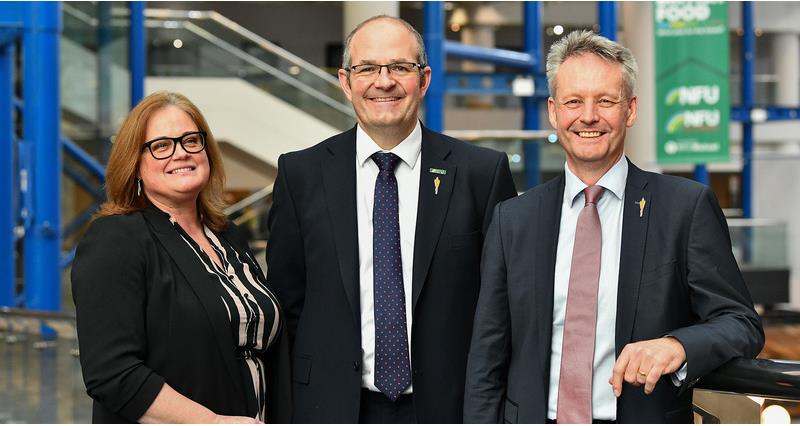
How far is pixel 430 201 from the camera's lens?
9.05 feet

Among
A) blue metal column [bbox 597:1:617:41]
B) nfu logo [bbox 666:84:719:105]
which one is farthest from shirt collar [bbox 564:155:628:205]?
blue metal column [bbox 597:1:617:41]

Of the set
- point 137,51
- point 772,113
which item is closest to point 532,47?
point 137,51

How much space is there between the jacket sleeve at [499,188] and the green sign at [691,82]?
9504 mm

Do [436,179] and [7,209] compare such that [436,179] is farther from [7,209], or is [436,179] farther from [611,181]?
[7,209]

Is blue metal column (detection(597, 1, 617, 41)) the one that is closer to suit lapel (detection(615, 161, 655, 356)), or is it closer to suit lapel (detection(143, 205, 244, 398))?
suit lapel (detection(143, 205, 244, 398))

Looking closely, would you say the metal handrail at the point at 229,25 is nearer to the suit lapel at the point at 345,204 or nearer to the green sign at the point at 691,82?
the green sign at the point at 691,82

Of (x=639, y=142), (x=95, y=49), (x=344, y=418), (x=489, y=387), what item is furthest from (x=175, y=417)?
(x=639, y=142)

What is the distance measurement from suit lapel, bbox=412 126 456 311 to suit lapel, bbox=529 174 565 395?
0.51m

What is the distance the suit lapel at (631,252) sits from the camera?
2.10m

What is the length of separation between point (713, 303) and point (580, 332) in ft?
0.86

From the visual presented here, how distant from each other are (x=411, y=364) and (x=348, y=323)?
7.5 inches

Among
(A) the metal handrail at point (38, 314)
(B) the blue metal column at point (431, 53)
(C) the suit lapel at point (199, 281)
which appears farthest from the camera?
(B) the blue metal column at point (431, 53)

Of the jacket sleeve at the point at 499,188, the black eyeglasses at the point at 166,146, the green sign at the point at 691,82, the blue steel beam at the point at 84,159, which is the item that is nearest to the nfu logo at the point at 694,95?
the green sign at the point at 691,82

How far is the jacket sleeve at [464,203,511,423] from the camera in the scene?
7.32ft
